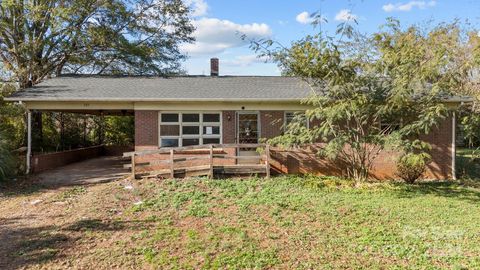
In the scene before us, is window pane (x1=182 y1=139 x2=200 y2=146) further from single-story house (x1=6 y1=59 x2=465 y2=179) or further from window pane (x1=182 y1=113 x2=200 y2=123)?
window pane (x1=182 y1=113 x2=200 y2=123)

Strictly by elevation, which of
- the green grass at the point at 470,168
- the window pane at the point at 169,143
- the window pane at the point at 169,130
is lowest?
the green grass at the point at 470,168

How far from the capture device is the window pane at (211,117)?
43.7 feet

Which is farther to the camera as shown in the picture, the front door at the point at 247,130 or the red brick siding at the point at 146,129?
the front door at the point at 247,130

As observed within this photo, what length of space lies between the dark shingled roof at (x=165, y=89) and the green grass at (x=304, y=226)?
3.47m

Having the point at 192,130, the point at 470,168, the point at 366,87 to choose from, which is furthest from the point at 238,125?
the point at 470,168

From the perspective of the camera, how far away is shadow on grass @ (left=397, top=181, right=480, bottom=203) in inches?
397

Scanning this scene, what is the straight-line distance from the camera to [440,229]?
7.29m

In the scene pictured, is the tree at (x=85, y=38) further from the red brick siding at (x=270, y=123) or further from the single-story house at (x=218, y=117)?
the red brick siding at (x=270, y=123)

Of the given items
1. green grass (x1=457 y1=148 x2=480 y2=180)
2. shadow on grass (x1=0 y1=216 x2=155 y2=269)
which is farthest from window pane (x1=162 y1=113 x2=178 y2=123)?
green grass (x1=457 y1=148 x2=480 y2=180)

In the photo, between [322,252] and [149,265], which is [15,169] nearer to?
[149,265]

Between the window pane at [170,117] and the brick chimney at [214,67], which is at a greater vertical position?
the brick chimney at [214,67]

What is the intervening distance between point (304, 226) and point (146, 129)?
7.57m

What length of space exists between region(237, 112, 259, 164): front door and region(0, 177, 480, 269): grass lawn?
107 inches

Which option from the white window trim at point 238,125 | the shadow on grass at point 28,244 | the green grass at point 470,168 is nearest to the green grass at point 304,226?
the shadow on grass at point 28,244
